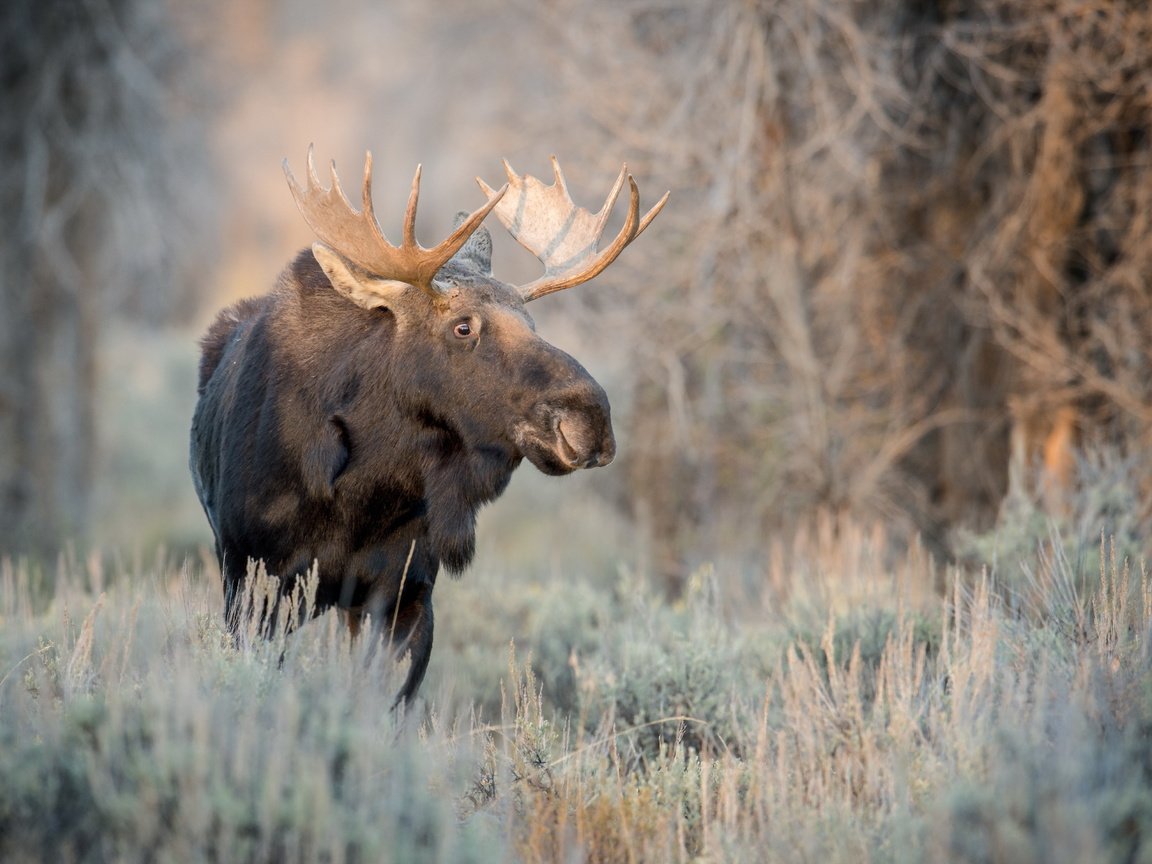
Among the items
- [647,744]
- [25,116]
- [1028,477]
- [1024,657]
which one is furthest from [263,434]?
[25,116]

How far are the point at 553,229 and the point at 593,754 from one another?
235cm

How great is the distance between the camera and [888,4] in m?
9.16

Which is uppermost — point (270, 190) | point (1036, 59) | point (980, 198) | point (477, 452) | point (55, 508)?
point (270, 190)

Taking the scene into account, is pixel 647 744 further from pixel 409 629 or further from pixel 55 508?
pixel 55 508

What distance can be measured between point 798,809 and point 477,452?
1.92 meters

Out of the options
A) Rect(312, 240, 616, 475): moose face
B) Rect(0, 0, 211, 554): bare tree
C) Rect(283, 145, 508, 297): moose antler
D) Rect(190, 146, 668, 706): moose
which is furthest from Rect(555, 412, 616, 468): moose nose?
Rect(0, 0, 211, 554): bare tree

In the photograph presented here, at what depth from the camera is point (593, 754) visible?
173 inches

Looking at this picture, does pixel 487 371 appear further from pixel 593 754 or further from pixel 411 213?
pixel 593 754

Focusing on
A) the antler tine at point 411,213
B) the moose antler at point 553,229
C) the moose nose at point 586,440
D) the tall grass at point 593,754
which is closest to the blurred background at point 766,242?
the tall grass at point 593,754

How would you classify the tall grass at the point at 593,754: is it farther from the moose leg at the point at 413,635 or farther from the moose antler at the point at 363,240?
the moose antler at the point at 363,240

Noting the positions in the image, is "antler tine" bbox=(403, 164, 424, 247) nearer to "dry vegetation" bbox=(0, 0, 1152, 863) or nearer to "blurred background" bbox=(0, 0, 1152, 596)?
"dry vegetation" bbox=(0, 0, 1152, 863)

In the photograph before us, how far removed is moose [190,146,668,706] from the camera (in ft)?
15.9

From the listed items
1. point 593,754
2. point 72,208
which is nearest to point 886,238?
point 593,754

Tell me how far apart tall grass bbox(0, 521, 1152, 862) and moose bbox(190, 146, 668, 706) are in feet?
0.89
